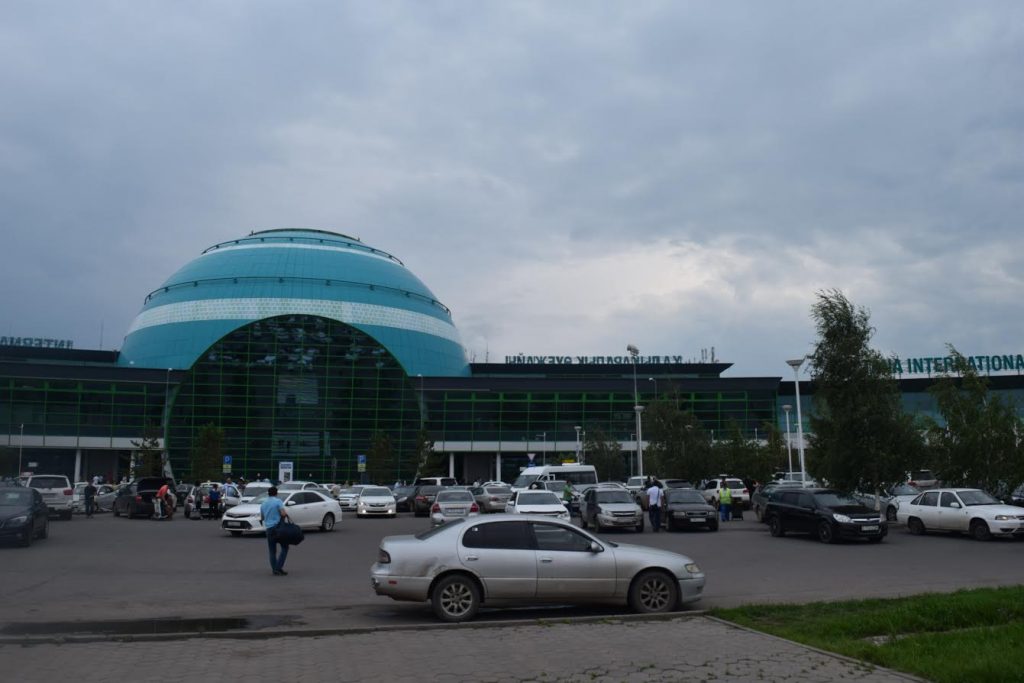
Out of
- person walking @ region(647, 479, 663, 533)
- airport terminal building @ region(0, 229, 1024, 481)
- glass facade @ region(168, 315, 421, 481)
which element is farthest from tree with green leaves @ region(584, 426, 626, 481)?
person walking @ region(647, 479, 663, 533)

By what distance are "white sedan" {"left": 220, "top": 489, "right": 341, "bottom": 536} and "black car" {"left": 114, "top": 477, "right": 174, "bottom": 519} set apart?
9259mm

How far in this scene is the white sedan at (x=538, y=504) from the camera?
26734 millimetres

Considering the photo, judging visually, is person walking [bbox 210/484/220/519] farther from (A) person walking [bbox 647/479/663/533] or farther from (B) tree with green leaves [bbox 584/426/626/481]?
(B) tree with green leaves [bbox 584/426/626/481]

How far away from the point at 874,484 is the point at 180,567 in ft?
74.1

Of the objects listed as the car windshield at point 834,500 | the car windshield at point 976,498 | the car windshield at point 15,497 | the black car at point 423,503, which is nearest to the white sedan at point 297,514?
the car windshield at point 15,497

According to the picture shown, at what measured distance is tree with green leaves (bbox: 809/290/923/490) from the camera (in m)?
29.0

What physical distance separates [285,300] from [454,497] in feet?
190

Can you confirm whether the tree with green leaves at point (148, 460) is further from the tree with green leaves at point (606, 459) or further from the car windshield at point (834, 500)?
the car windshield at point (834, 500)

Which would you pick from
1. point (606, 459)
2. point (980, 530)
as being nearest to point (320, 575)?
point (980, 530)

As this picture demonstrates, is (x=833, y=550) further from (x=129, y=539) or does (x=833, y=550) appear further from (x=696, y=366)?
(x=696, y=366)

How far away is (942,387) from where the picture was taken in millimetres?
31094

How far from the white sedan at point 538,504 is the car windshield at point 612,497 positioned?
4.84 feet

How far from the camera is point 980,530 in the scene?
23.6 meters

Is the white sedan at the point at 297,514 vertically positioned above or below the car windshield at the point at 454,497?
below
